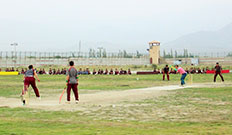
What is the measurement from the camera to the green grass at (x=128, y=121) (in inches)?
398

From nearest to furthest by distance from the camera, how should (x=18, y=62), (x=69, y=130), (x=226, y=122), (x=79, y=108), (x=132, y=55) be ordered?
1. (x=69, y=130)
2. (x=226, y=122)
3. (x=79, y=108)
4. (x=18, y=62)
5. (x=132, y=55)

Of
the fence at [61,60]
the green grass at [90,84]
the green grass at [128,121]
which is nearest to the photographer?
the green grass at [128,121]

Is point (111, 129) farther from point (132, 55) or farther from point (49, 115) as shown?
point (132, 55)

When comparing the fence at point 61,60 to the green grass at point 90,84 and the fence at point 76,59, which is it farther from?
the green grass at point 90,84

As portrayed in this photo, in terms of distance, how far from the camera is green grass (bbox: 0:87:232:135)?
1011 centimetres

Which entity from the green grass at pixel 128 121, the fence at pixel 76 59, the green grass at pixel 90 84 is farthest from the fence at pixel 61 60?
the green grass at pixel 128 121

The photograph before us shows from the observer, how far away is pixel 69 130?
10.3m

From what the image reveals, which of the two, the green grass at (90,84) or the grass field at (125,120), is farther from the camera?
the green grass at (90,84)

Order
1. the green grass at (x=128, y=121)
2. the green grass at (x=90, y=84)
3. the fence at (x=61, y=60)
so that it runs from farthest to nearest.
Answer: the fence at (x=61, y=60)
the green grass at (x=90, y=84)
the green grass at (x=128, y=121)

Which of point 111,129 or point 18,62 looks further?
point 18,62

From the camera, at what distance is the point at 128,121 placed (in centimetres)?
1223

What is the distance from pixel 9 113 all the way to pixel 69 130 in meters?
4.93

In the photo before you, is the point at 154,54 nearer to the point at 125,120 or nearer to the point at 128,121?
the point at 125,120

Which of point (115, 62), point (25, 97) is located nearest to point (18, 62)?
point (115, 62)
